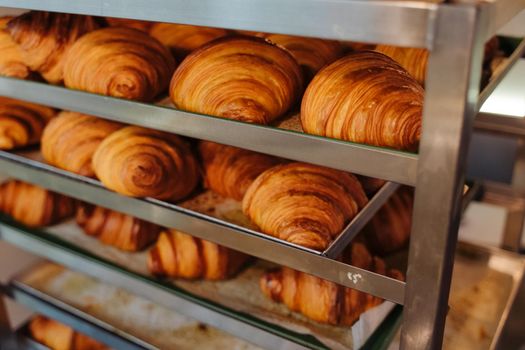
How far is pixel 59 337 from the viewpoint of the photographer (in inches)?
55.1

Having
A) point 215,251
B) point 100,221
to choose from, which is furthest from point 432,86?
point 100,221

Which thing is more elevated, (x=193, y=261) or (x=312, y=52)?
(x=312, y=52)

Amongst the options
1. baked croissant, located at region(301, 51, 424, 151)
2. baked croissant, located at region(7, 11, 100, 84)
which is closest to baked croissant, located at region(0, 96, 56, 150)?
baked croissant, located at region(7, 11, 100, 84)

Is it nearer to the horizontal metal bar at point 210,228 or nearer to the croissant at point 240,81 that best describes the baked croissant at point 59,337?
the horizontal metal bar at point 210,228

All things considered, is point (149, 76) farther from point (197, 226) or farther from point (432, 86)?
point (432, 86)

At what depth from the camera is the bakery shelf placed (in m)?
0.99

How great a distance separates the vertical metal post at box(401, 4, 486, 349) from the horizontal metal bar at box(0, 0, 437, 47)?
0.11 feet

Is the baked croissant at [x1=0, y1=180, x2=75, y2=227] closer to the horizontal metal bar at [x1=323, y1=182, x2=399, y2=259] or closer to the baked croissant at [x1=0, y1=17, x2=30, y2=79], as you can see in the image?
the baked croissant at [x1=0, y1=17, x2=30, y2=79]

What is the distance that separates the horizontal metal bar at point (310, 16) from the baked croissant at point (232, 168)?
1.42 feet

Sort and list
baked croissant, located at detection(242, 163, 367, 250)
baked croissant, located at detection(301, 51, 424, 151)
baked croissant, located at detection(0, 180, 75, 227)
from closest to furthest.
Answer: baked croissant, located at detection(301, 51, 424, 151), baked croissant, located at detection(242, 163, 367, 250), baked croissant, located at detection(0, 180, 75, 227)

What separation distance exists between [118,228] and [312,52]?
0.65 meters

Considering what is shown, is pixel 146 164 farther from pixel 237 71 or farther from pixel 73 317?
pixel 73 317

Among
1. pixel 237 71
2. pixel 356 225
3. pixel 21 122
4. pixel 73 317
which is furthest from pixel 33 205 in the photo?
pixel 356 225

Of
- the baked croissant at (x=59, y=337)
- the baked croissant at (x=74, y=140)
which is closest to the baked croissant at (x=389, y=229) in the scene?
the baked croissant at (x=74, y=140)
